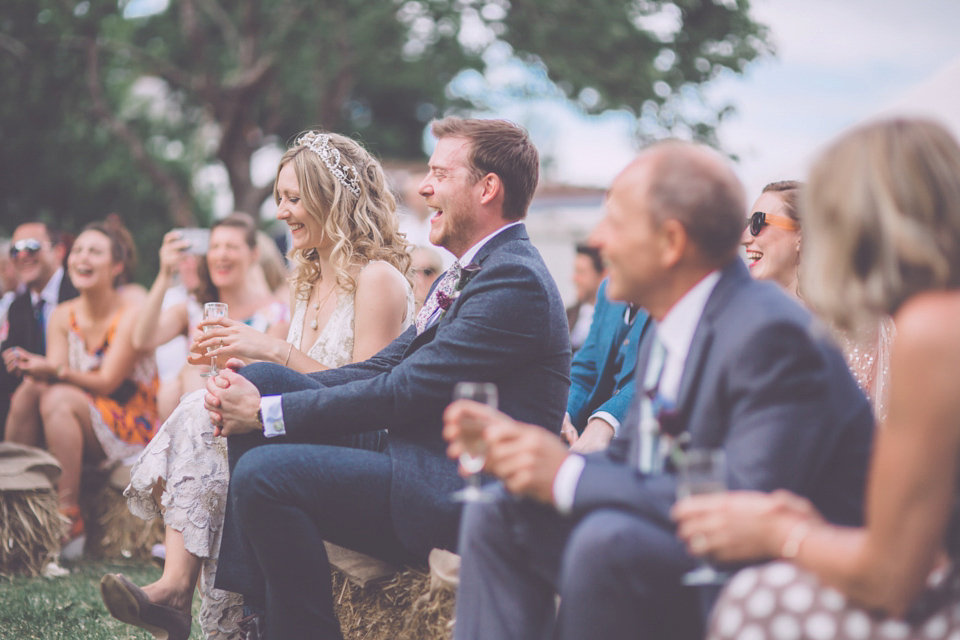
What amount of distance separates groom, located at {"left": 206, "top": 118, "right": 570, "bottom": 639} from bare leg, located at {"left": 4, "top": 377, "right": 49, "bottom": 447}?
350cm

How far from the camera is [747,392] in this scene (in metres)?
1.96

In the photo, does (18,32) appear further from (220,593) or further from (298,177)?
(220,593)

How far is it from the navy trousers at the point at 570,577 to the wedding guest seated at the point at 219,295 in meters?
4.12

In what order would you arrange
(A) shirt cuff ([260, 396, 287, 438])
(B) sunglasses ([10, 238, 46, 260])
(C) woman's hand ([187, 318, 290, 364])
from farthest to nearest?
(B) sunglasses ([10, 238, 46, 260]) < (C) woman's hand ([187, 318, 290, 364]) < (A) shirt cuff ([260, 396, 287, 438])

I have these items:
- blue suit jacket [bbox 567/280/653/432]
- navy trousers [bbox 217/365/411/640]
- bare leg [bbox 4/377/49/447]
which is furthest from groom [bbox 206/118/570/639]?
bare leg [bbox 4/377/49/447]

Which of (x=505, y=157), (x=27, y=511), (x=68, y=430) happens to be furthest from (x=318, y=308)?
(x=68, y=430)

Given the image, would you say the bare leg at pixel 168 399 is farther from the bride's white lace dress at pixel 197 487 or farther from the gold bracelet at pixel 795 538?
the gold bracelet at pixel 795 538

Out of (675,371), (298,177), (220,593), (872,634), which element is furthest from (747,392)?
(298,177)

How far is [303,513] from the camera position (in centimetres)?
300

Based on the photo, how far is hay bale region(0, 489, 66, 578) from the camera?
507 cm

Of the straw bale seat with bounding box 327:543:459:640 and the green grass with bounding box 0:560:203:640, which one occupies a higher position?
the straw bale seat with bounding box 327:543:459:640

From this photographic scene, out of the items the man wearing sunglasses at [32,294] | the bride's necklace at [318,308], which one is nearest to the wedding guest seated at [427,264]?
the man wearing sunglasses at [32,294]

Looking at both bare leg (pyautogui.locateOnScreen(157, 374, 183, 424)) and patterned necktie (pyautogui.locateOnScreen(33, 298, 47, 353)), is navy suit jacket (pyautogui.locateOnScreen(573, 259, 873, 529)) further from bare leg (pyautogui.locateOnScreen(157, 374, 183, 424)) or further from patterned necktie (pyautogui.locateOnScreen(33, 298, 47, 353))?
patterned necktie (pyautogui.locateOnScreen(33, 298, 47, 353))

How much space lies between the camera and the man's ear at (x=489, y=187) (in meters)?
3.45
